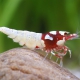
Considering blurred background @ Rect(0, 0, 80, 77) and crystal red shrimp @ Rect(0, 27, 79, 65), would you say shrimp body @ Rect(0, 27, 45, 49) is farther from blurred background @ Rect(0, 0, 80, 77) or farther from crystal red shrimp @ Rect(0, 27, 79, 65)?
blurred background @ Rect(0, 0, 80, 77)

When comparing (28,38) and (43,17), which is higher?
(43,17)

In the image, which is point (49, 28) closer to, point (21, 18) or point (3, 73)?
point (21, 18)

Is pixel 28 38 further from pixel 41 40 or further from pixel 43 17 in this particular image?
pixel 43 17

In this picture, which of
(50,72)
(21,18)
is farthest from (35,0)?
(50,72)

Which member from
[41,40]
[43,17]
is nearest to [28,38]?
[41,40]

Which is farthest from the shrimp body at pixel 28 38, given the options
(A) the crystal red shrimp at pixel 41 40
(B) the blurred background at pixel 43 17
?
(B) the blurred background at pixel 43 17

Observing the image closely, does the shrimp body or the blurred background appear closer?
the shrimp body

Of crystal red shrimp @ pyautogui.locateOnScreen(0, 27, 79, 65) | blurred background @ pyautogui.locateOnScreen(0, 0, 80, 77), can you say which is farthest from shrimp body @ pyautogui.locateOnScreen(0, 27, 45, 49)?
blurred background @ pyautogui.locateOnScreen(0, 0, 80, 77)

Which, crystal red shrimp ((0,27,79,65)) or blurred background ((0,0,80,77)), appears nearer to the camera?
crystal red shrimp ((0,27,79,65))

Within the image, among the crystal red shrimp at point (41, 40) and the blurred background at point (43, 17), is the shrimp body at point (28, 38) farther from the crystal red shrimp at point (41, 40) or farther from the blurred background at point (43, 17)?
the blurred background at point (43, 17)
